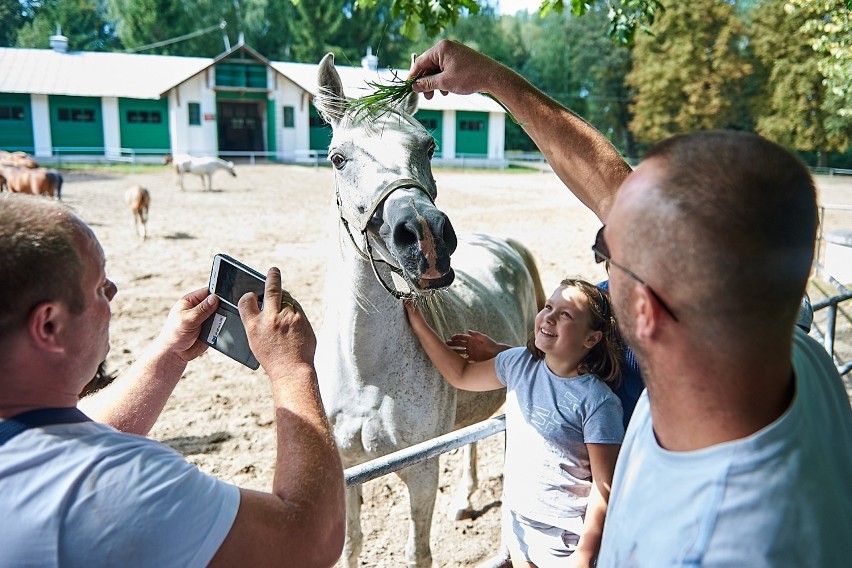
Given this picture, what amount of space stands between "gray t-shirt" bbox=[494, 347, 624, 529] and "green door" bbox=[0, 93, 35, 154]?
36710 millimetres

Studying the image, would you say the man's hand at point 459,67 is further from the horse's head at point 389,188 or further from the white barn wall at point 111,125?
the white barn wall at point 111,125

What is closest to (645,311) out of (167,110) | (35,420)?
(35,420)

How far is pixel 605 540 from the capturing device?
115 centimetres

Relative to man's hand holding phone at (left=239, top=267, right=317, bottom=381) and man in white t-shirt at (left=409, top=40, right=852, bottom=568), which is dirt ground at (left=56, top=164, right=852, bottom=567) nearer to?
man's hand holding phone at (left=239, top=267, right=317, bottom=381)

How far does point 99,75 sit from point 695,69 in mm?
34182

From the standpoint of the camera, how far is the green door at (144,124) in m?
33.7

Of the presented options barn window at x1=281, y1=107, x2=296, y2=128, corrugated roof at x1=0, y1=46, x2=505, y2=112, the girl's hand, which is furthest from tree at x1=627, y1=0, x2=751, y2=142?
the girl's hand

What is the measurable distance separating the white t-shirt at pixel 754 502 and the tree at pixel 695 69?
41.4 metres

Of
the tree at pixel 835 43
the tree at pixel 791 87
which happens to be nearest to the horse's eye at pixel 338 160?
the tree at pixel 835 43

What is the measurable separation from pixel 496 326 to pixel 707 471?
281 centimetres

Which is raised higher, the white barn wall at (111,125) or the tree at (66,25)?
the tree at (66,25)

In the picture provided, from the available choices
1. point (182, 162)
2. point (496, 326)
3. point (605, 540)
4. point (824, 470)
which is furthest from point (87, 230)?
point (182, 162)

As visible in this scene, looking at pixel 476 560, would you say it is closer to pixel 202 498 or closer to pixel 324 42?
pixel 202 498

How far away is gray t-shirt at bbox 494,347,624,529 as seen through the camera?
2129 mm
